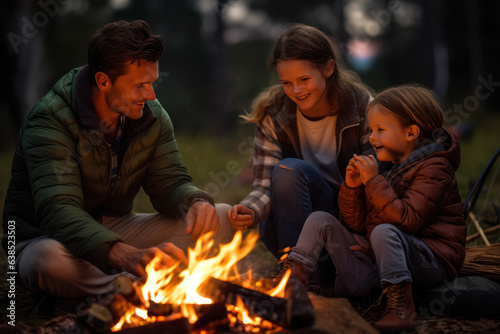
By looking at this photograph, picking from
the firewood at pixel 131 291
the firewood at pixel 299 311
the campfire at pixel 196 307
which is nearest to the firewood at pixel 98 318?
the campfire at pixel 196 307

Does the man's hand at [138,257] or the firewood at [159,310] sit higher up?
the man's hand at [138,257]

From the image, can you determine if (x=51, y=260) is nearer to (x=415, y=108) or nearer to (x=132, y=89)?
(x=132, y=89)

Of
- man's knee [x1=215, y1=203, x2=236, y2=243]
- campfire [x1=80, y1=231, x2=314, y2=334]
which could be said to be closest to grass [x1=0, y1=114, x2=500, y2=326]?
man's knee [x1=215, y1=203, x2=236, y2=243]

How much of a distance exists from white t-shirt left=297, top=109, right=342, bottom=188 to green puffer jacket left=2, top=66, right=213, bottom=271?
86 centimetres

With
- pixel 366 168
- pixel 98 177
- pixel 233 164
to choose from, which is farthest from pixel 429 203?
pixel 233 164

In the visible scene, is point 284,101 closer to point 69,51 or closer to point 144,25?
point 144,25

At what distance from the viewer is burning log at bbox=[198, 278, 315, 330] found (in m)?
2.11

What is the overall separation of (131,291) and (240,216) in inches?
40.3

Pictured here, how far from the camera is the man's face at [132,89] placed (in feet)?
9.93

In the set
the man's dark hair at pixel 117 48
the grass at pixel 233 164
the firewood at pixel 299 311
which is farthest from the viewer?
the grass at pixel 233 164

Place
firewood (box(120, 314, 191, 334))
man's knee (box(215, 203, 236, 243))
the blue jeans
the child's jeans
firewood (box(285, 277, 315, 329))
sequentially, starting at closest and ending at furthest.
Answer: firewood (box(285, 277, 315, 329))
firewood (box(120, 314, 191, 334))
the child's jeans
the blue jeans
man's knee (box(215, 203, 236, 243))

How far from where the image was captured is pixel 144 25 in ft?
10.2

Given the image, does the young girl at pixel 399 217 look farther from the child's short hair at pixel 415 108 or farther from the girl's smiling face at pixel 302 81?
the girl's smiling face at pixel 302 81

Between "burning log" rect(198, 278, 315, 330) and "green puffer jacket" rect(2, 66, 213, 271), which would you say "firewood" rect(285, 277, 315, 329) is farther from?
"green puffer jacket" rect(2, 66, 213, 271)
